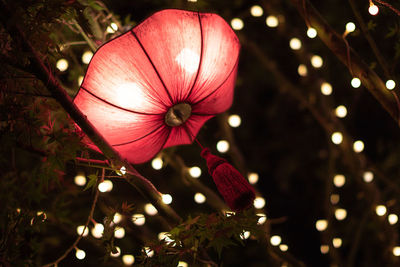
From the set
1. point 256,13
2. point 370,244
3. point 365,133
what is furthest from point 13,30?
point 365,133

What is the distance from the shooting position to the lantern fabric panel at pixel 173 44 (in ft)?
4.32

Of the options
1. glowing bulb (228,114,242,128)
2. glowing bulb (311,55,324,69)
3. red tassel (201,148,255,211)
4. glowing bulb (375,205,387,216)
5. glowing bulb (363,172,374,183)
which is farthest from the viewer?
glowing bulb (228,114,242,128)

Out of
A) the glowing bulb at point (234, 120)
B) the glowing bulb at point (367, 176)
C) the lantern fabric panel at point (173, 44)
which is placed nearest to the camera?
the lantern fabric panel at point (173, 44)

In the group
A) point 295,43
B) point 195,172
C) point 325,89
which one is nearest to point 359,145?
point 325,89

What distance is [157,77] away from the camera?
1.37 m

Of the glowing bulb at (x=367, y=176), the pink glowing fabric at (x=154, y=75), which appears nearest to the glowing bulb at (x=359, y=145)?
the glowing bulb at (x=367, y=176)

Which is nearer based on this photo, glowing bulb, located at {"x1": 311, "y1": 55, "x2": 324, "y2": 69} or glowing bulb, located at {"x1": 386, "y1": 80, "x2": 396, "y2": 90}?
glowing bulb, located at {"x1": 386, "y1": 80, "x2": 396, "y2": 90}

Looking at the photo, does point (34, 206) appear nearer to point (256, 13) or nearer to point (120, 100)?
point (120, 100)

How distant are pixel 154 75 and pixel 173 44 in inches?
5.3

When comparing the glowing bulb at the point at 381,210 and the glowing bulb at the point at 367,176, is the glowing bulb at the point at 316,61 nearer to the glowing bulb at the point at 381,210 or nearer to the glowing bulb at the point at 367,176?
the glowing bulb at the point at 367,176

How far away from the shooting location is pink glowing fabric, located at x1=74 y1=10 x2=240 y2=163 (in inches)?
52.1

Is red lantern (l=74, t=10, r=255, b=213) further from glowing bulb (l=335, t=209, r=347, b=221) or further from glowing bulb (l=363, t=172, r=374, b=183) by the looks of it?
glowing bulb (l=335, t=209, r=347, b=221)

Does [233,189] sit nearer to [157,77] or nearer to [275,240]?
[157,77]

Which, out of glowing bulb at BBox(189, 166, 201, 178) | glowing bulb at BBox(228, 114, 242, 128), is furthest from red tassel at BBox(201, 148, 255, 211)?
glowing bulb at BBox(228, 114, 242, 128)
